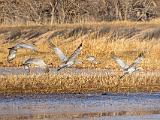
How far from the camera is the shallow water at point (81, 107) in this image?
41.1ft

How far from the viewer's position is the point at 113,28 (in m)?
32.1

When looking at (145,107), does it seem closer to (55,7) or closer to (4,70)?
(4,70)

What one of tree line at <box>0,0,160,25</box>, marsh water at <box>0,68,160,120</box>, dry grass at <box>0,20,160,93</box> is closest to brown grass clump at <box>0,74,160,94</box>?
dry grass at <box>0,20,160,93</box>

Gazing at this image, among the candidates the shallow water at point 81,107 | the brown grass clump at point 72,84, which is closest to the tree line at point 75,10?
the brown grass clump at point 72,84

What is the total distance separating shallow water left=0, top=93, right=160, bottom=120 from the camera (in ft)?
41.1

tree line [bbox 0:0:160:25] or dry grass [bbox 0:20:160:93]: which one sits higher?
tree line [bbox 0:0:160:25]

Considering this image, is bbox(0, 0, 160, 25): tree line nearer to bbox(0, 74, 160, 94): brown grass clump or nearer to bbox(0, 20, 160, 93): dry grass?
bbox(0, 20, 160, 93): dry grass

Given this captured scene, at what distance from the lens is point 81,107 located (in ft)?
45.3

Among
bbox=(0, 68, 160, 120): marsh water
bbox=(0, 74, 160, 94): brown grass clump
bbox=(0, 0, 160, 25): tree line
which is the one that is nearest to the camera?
bbox=(0, 68, 160, 120): marsh water

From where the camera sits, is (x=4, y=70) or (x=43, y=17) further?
(x=43, y=17)

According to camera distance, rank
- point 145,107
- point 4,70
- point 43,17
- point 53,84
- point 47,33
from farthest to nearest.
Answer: point 43,17
point 47,33
point 4,70
point 53,84
point 145,107

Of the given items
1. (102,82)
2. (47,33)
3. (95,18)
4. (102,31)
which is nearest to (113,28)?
(102,31)

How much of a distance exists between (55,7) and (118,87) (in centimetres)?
2505

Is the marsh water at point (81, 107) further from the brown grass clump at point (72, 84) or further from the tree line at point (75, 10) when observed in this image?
the tree line at point (75, 10)
